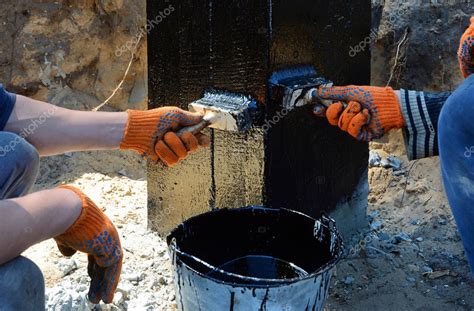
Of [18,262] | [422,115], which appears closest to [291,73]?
[422,115]

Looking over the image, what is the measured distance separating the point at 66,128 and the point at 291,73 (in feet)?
3.56

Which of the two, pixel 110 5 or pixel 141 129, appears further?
pixel 110 5

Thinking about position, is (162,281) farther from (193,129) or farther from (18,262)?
(18,262)

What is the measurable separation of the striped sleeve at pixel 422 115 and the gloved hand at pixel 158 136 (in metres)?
0.94

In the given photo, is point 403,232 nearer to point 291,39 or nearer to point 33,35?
point 291,39

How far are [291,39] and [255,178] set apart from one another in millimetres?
700

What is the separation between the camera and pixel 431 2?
442 centimetres

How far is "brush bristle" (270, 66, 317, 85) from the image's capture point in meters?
2.62

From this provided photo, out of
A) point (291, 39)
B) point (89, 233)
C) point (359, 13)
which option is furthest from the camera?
point (359, 13)

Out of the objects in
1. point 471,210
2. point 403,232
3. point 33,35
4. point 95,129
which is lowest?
point 403,232

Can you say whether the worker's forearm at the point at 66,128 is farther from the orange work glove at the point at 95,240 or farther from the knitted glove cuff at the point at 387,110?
the knitted glove cuff at the point at 387,110

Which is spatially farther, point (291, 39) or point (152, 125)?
point (291, 39)

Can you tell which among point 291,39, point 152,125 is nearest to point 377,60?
point 291,39

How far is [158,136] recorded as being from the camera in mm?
2490
